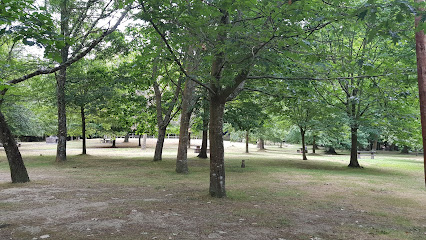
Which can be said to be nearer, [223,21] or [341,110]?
[223,21]

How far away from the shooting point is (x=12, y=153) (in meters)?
9.75

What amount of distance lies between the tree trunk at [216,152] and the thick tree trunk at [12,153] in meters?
6.64

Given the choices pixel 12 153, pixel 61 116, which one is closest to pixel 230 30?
pixel 12 153

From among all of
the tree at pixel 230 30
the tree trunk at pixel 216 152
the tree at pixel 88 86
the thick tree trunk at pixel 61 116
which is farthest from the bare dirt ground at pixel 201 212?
the tree at pixel 88 86

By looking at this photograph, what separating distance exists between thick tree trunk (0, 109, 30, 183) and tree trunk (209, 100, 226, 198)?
6645 mm

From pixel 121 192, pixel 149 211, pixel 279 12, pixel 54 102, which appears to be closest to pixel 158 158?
pixel 54 102

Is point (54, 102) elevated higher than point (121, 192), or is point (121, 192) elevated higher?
point (54, 102)

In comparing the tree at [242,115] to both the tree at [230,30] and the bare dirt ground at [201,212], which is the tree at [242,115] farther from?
the tree at [230,30]

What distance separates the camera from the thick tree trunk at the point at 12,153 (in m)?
9.55

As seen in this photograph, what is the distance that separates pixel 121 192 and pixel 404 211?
25.1 feet

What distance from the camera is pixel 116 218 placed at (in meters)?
5.93

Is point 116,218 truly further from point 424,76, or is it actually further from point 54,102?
point 54,102

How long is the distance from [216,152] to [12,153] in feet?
22.5

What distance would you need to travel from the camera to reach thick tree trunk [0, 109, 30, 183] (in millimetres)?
9555
